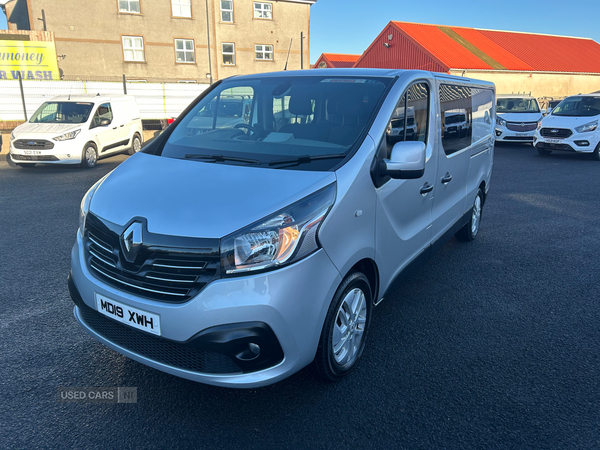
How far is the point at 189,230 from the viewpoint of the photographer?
7.18 ft

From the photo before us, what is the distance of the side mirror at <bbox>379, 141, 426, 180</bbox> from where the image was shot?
107 inches

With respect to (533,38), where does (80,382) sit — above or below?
below

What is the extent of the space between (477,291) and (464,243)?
150cm

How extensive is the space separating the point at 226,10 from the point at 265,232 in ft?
101

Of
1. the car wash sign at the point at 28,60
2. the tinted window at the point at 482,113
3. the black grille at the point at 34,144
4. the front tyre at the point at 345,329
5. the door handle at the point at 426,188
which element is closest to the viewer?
the front tyre at the point at 345,329

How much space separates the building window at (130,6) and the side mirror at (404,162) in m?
30.0

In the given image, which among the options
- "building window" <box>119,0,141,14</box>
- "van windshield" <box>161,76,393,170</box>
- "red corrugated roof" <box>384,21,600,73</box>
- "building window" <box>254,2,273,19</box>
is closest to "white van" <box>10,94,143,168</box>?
"van windshield" <box>161,76,393,170</box>

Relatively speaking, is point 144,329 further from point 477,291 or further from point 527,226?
point 527,226

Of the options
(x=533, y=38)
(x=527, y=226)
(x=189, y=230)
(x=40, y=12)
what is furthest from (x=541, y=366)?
(x=533, y=38)

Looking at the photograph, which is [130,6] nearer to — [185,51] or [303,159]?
[185,51]

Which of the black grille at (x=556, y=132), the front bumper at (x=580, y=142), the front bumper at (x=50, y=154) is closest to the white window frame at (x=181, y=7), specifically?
the front bumper at (x=50, y=154)

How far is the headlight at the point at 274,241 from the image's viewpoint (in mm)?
2146

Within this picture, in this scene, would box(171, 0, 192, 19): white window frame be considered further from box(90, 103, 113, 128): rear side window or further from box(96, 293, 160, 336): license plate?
box(96, 293, 160, 336): license plate

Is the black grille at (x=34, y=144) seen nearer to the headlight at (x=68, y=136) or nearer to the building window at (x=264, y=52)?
the headlight at (x=68, y=136)
